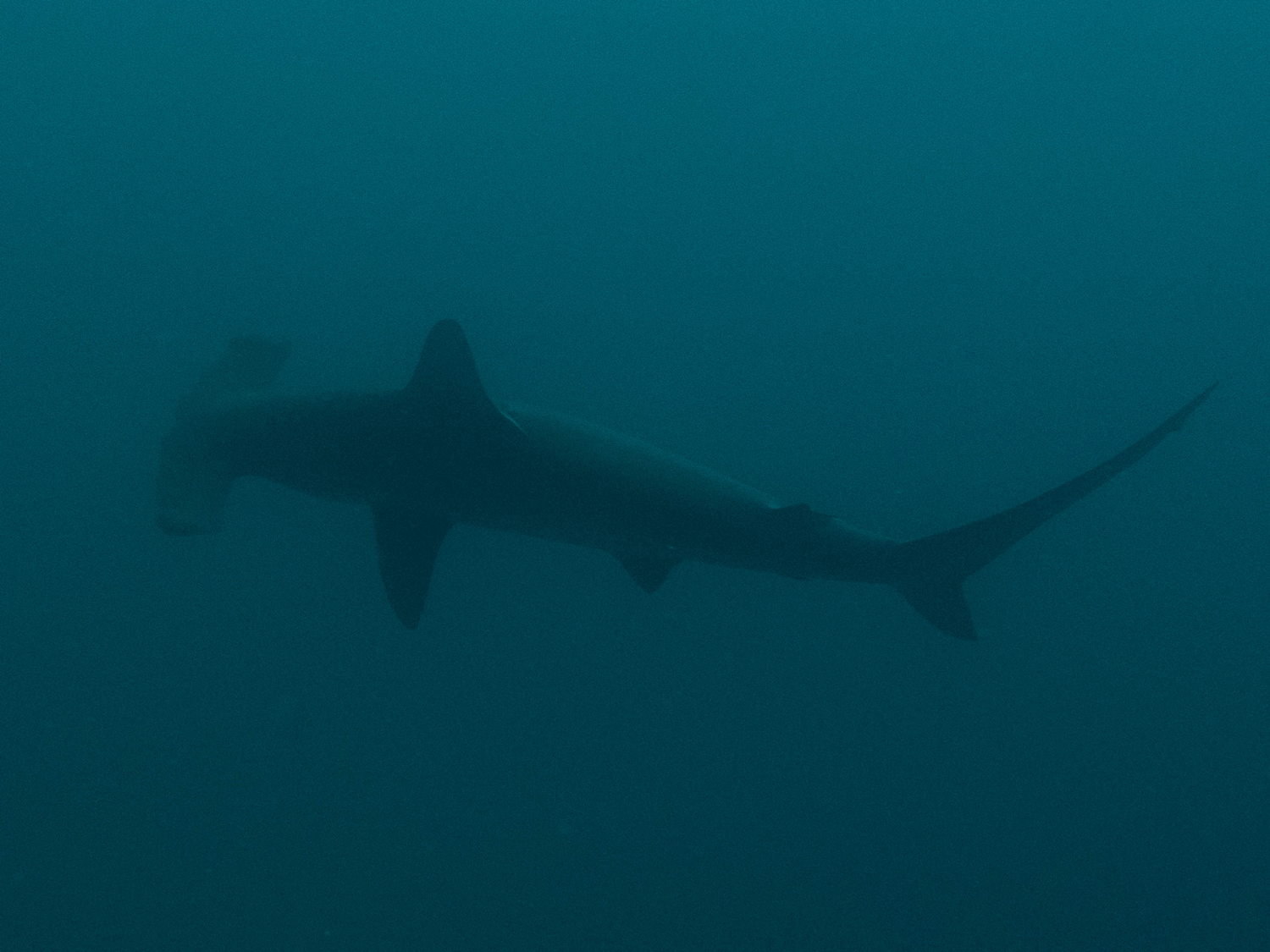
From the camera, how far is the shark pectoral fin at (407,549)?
487 centimetres

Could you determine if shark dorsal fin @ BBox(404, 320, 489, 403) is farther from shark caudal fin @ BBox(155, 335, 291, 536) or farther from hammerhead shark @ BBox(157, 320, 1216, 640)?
shark caudal fin @ BBox(155, 335, 291, 536)

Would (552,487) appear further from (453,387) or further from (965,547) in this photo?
(965,547)

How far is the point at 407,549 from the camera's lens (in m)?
5.01

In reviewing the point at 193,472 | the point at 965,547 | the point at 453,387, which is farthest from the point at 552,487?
the point at 193,472

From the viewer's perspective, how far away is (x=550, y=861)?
12.2m

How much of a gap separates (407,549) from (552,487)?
1.25m

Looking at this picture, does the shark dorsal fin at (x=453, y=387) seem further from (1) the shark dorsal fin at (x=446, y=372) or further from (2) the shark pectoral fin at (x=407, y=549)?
(2) the shark pectoral fin at (x=407, y=549)

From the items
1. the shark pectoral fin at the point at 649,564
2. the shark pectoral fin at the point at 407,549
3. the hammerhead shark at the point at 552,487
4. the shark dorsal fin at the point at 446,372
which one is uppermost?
the shark dorsal fin at the point at 446,372

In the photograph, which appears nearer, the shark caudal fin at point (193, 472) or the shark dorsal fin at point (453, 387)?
the shark dorsal fin at point (453, 387)

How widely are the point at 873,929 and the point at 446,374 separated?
11.5 metres

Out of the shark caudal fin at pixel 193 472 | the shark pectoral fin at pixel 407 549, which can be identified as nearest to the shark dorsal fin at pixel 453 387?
the shark pectoral fin at pixel 407 549

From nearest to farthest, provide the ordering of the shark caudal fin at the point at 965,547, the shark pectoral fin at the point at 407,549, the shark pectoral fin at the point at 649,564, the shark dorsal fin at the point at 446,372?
the shark caudal fin at the point at 965,547, the shark dorsal fin at the point at 446,372, the shark pectoral fin at the point at 649,564, the shark pectoral fin at the point at 407,549

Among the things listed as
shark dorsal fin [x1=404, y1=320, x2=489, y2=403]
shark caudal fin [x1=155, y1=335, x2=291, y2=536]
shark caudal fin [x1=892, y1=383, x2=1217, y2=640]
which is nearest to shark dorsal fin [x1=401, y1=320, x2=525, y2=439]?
shark dorsal fin [x1=404, y1=320, x2=489, y2=403]

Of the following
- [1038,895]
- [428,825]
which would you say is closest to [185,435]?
[428,825]
